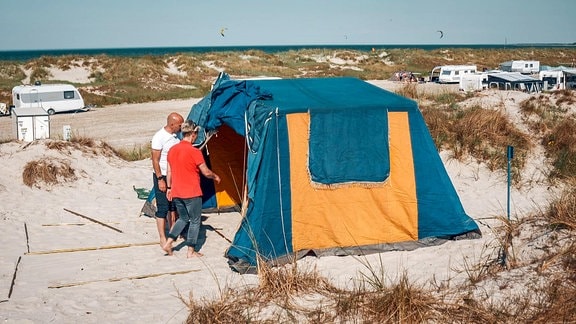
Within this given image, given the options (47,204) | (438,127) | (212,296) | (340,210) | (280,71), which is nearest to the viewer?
(212,296)

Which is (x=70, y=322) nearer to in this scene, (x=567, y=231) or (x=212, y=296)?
(x=212, y=296)

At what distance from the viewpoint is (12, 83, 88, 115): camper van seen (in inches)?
939

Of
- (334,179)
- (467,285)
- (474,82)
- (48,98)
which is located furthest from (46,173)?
(474,82)

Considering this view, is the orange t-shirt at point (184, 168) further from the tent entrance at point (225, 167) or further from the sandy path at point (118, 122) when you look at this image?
the sandy path at point (118, 122)

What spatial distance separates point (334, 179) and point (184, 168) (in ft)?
6.04

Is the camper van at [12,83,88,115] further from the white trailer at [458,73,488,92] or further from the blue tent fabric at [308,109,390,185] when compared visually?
the blue tent fabric at [308,109,390,185]

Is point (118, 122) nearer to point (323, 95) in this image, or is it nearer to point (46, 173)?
point (46, 173)

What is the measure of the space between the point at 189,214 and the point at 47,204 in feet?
12.4

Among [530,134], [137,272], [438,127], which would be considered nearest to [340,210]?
[137,272]

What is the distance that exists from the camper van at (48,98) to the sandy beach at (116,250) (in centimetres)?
1300

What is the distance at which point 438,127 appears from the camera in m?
12.8

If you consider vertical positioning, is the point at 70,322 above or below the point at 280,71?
below

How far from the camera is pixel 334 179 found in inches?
290

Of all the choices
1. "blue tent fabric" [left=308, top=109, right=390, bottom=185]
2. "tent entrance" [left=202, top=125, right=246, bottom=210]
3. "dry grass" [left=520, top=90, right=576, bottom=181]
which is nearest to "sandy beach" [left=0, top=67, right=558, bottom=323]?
"tent entrance" [left=202, top=125, right=246, bottom=210]
